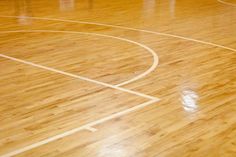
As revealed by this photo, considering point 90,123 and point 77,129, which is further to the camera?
point 90,123

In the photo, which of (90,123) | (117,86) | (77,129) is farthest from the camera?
(117,86)

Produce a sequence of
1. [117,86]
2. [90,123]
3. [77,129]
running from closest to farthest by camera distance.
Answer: [77,129]
[90,123]
[117,86]

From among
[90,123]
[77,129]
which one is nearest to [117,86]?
[90,123]

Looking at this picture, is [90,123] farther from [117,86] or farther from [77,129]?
[117,86]

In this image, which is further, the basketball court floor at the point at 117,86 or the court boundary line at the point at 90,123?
the basketball court floor at the point at 117,86

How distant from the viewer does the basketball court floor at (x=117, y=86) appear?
3.28 metres

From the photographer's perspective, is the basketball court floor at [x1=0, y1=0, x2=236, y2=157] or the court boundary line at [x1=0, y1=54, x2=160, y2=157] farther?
the basketball court floor at [x1=0, y1=0, x2=236, y2=157]

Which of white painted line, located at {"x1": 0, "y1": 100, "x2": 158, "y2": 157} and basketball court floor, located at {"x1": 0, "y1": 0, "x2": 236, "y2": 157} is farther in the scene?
basketball court floor, located at {"x1": 0, "y1": 0, "x2": 236, "y2": 157}

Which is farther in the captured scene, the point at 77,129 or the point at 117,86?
the point at 117,86

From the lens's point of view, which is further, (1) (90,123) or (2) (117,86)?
(2) (117,86)

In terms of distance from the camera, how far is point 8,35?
6523mm

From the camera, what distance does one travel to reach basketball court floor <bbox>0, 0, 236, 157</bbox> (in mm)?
3275

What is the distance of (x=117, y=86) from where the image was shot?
446 cm

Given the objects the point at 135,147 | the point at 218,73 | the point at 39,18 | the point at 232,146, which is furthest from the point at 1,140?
the point at 39,18
